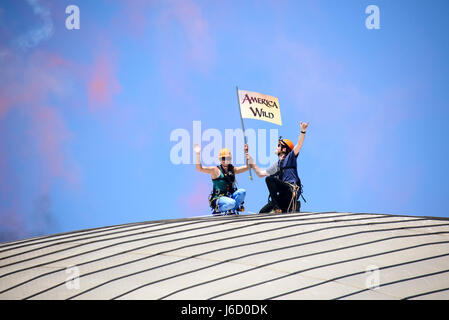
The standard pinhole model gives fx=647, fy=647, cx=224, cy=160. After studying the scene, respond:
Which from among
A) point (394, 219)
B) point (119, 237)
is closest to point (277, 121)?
point (394, 219)

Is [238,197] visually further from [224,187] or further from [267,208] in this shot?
[267,208]

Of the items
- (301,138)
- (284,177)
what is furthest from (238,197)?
(301,138)

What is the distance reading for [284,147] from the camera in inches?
572

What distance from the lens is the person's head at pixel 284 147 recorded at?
14.5 meters

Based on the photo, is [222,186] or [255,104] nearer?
[222,186]

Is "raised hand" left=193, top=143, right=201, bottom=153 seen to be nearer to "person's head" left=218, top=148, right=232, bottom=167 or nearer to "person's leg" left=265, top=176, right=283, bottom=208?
"person's head" left=218, top=148, right=232, bottom=167

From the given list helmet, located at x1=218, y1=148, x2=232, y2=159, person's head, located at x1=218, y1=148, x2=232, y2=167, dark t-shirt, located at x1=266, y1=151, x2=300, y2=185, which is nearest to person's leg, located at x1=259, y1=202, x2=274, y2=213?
dark t-shirt, located at x1=266, y1=151, x2=300, y2=185

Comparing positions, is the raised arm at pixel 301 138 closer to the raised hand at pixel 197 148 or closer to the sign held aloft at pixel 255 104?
the sign held aloft at pixel 255 104

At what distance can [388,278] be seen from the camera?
926 centimetres

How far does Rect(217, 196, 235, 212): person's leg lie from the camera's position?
13781 mm

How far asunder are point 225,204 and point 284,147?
1.96 meters

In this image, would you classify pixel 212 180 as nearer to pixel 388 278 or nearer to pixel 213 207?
pixel 213 207

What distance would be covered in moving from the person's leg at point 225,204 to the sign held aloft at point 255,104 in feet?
7.71
